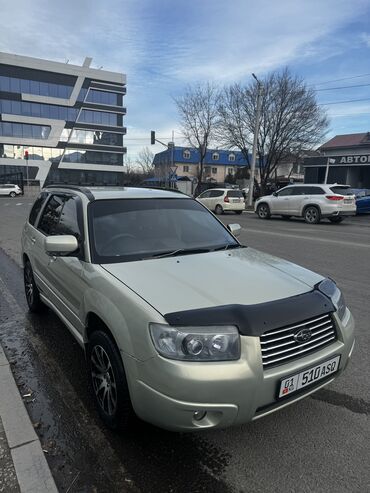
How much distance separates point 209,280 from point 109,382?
3.27 ft

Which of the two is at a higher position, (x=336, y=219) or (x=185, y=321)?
(x=185, y=321)

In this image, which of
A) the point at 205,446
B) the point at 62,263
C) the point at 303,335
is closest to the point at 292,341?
the point at 303,335

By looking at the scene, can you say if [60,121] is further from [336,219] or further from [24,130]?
[336,219]

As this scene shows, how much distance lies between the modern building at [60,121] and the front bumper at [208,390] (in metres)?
65.1

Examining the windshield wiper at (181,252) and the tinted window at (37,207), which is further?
the tinted window at (37,207)

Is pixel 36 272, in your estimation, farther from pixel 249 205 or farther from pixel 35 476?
pixel 249 205

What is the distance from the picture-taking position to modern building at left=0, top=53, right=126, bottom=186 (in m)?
64.3

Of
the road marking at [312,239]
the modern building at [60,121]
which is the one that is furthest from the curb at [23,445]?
the modern building at [60,121]

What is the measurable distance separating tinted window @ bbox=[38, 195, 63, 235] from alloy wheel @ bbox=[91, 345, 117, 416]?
180 cm

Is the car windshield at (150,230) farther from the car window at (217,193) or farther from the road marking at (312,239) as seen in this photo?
the car window at (217,193)

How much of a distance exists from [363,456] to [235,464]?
0.82 m

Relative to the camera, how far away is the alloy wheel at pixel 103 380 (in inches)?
106

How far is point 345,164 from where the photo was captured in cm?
3225

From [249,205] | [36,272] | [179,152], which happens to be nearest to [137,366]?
[36,272]
